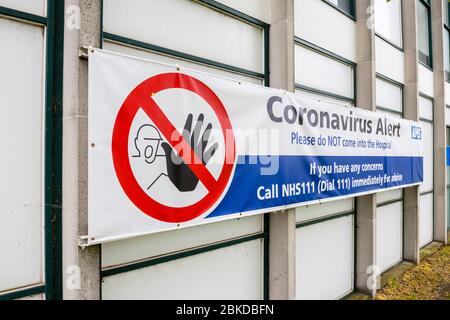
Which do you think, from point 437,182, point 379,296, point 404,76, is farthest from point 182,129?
point 437,182

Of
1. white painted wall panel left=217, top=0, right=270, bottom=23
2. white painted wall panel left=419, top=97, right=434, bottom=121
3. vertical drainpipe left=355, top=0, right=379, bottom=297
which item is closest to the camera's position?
white painted wall panel left=217, top=0, right=270, bottom=23

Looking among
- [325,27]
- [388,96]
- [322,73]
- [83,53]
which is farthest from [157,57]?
[388,96]

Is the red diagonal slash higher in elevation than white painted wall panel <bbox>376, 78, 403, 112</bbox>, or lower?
lower

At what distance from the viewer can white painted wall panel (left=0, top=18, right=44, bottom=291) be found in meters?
2.14

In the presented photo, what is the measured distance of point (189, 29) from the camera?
3.23m

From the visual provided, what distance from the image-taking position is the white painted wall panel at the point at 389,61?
6.27 m

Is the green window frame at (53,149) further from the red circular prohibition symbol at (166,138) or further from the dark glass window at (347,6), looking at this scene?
the dark glass window at (347,6)

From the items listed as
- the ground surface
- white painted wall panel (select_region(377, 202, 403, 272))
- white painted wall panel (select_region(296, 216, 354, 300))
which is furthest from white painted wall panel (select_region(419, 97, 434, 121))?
white painted wall panel (select_region(296, 216, 354, 300))

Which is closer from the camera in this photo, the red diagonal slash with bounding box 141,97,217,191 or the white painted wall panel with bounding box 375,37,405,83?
Answer: the red diagonal slash with bounding box 141,97,217,191

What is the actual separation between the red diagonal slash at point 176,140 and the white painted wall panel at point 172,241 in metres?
0.64

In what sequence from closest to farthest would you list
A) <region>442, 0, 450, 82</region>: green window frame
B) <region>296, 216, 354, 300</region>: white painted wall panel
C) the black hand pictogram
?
the black hand pictogram < <region>296, 216, 354, 300</region>: white painted wall panel < <region>442, 0, 450, 82</region>: green window frame

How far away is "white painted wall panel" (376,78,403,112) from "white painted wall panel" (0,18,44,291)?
602 cm

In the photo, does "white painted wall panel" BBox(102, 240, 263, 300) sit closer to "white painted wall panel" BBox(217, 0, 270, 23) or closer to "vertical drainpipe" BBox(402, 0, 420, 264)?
"white painted wall panel" BBox(217, 0, 270, 23)

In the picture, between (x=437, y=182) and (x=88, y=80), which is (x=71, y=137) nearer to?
(x=88, y=80)
